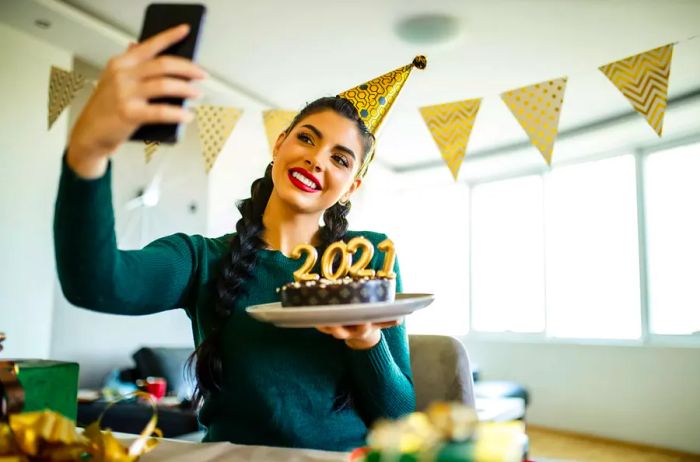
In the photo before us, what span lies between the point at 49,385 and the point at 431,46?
11.8ft

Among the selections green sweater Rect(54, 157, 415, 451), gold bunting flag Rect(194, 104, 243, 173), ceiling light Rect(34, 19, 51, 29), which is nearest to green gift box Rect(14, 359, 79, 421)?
green sweater Rect(54, 157, 415, 451)

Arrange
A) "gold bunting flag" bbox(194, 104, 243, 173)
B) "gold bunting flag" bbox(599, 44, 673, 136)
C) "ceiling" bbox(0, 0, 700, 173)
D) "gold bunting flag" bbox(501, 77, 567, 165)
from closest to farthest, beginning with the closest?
"gold bunting flag" bbox(599, 44, 673, 136), "gold bunting flag" bbox(501, 77, 567, 165), "gold bunting flag" bbox(194, 104, 243, 173), "ceiling" bbox(0, 0, 700, 173)

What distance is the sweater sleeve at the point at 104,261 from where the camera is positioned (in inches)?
24.9

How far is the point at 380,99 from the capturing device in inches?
56.9

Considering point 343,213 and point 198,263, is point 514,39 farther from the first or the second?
point 198,263

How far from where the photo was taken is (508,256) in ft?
20.7

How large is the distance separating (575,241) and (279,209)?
201 inches

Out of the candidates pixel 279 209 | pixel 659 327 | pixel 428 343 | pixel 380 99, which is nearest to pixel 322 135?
pixel 279 209

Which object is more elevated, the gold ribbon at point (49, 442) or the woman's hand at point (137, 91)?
the woman's hand at point (137, 91)

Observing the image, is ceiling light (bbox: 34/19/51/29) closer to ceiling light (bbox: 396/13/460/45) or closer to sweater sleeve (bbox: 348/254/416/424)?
ceiling light (bbox: 396/13/460/45)

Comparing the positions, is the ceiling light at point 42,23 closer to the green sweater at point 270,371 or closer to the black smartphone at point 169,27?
the green sweater at point 270,371

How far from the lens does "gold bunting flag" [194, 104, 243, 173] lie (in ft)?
10.1

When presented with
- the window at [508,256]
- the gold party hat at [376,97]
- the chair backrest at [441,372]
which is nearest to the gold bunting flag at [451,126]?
the gold party hat at [376,97]

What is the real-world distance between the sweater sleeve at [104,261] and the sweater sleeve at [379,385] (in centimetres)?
38
